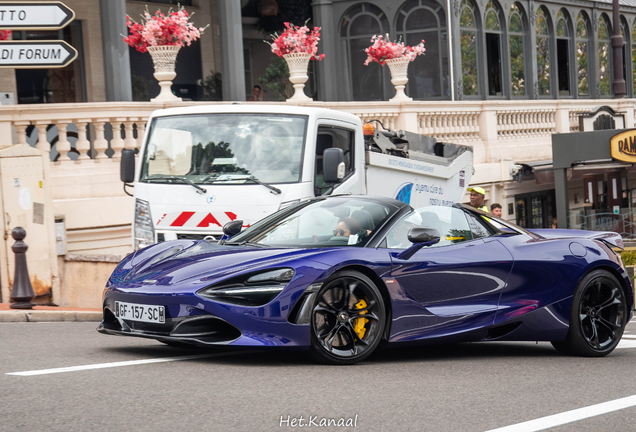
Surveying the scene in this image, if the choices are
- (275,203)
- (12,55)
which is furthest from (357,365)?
(12,55)

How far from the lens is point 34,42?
10211 mm

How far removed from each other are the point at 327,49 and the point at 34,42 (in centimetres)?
1737

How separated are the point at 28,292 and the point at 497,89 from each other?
19.0m

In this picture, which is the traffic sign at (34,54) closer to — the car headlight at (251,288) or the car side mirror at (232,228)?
the car side mirror at (232,228)

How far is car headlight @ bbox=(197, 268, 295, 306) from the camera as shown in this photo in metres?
6.39

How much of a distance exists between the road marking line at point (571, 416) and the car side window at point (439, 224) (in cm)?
202

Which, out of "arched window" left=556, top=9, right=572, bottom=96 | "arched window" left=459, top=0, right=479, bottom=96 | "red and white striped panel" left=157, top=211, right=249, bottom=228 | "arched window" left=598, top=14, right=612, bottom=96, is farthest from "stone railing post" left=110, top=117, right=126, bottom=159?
"arched window" left=598, top=14, right=612, bottom=96

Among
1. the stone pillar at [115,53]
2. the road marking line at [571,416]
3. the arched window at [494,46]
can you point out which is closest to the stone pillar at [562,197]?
the arched window at [494,46]

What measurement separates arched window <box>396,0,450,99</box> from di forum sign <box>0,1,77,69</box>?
16534 millimetres

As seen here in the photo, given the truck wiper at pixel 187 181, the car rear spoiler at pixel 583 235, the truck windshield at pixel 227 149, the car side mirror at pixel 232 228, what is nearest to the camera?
the car side mirror at pixel 232 228

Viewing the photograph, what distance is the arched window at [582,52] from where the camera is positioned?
103 feet

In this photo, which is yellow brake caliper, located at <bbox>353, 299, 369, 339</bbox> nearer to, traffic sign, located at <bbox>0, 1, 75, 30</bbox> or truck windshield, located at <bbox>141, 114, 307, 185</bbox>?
truck windshield, located at <bbox>141, 114, 307, 185</bbox>

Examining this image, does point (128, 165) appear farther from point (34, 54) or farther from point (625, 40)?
point (625, 40)

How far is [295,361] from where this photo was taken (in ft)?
22.6
